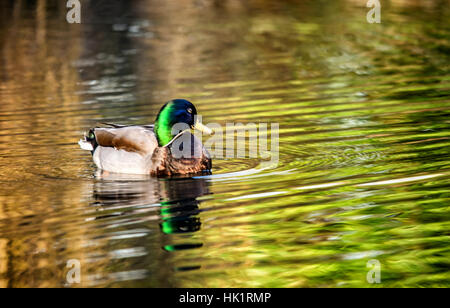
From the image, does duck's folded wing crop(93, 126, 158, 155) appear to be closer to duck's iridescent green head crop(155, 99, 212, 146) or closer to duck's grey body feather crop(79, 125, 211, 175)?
duck's grey body feather crop(79, 125, 211, 175)

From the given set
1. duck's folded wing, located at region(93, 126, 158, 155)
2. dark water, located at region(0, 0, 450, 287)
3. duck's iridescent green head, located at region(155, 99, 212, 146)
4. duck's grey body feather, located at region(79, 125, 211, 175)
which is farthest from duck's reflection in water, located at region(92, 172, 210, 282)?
duck's iridescent green head, located at region(155, 99, 212, 146)

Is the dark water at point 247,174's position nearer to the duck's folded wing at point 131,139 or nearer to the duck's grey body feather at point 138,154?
the duck's grey body feather at point 138,154

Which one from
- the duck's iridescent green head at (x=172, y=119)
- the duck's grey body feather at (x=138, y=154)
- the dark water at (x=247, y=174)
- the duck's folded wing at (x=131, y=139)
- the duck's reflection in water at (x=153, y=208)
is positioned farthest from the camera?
the duck's folded wing at (x=131, y=139)

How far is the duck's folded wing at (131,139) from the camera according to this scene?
9.51 meters

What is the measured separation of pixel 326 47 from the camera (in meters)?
19.5

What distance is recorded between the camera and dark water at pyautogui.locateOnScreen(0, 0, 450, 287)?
6207mm

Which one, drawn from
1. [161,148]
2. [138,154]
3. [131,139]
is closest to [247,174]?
[161,148]

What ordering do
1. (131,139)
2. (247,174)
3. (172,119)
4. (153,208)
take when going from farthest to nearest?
(131,139) < (172,119) < (247,174) < (153,208)

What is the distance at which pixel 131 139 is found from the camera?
31.4 feet

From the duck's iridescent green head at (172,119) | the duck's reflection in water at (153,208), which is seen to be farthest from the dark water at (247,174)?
the duck's iridescent green head at (172,119)

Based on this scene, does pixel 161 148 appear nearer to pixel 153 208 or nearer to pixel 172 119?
pixel 172 119

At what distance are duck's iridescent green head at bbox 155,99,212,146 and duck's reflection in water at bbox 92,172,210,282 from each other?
51cm

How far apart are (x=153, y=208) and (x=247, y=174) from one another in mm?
1533

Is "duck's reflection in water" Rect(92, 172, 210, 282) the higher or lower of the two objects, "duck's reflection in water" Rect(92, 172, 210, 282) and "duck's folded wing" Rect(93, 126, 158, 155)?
the lower
